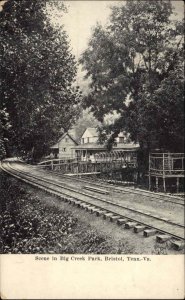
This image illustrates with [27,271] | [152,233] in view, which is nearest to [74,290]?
[27,271]

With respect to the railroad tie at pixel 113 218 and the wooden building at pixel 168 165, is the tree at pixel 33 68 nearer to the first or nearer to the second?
the wooden building at pixel 168 165

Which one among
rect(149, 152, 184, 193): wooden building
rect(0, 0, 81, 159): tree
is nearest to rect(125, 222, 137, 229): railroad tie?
rect(149, 152, 184, 193): wooden building

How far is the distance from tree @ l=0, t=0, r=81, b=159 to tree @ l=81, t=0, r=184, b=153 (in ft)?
2.05

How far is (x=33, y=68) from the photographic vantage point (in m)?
8.09

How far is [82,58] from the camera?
7.78 metres

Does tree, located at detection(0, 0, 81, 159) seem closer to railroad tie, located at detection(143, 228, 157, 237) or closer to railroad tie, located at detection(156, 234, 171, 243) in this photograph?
railroad tie, located at detection(143, 228, 157, 237)

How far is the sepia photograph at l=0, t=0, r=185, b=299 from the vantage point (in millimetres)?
6145

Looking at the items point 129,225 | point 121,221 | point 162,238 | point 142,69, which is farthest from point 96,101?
point 162,238

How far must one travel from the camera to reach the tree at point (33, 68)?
737cm

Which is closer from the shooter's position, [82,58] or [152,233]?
[152,233]

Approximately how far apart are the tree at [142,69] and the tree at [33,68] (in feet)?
2.05

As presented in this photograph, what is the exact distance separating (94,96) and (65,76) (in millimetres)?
1416

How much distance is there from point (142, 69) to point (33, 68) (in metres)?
2.75

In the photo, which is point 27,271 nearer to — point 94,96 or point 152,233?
point 152,233
